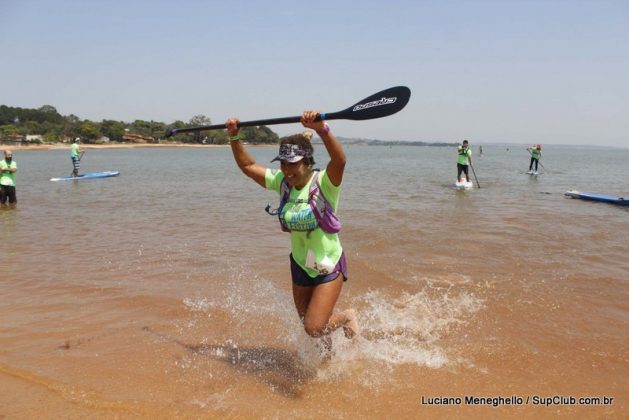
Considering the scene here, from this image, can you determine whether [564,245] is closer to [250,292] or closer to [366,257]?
[366,257]

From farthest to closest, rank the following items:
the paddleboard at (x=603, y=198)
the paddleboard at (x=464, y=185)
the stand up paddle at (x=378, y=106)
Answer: the paddleboard at (x=464, y=185)
the paddleboard at (x=603, y=198)
the stand up paddle at (x=378, y=106)

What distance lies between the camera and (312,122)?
350cm

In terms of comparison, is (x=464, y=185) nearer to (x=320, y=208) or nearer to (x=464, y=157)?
(x=464, y=157)

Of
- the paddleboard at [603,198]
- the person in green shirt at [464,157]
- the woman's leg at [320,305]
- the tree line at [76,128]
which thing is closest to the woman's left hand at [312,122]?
the woman's leg at [320,305]

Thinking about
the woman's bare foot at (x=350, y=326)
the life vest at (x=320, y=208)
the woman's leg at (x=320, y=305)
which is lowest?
the woman's bare foot at (x=350, y=326)

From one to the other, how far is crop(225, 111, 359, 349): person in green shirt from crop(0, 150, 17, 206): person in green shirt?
13.6m

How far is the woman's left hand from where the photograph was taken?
350 centimetres

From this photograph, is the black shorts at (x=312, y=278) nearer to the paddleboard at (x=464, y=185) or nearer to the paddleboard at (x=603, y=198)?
the paddleboard at (x=603, y=198)

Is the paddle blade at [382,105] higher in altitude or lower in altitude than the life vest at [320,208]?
higher

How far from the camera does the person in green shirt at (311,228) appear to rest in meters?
3.52

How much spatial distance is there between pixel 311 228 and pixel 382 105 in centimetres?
131

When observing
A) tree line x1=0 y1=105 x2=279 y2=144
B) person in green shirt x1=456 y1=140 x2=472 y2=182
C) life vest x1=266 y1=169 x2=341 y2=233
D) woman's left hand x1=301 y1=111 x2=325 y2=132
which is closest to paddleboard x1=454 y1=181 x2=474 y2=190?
person in green shirt x1=456 y1=140 x2=472 y2=182

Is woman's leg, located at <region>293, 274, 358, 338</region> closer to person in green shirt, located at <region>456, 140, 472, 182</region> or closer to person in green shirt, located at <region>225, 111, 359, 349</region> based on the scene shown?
person in green shirt, located at <region>225, 111, 359, 349</region>

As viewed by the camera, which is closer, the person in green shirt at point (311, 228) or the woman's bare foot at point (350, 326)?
the person in green shirt at point (311, 228)
